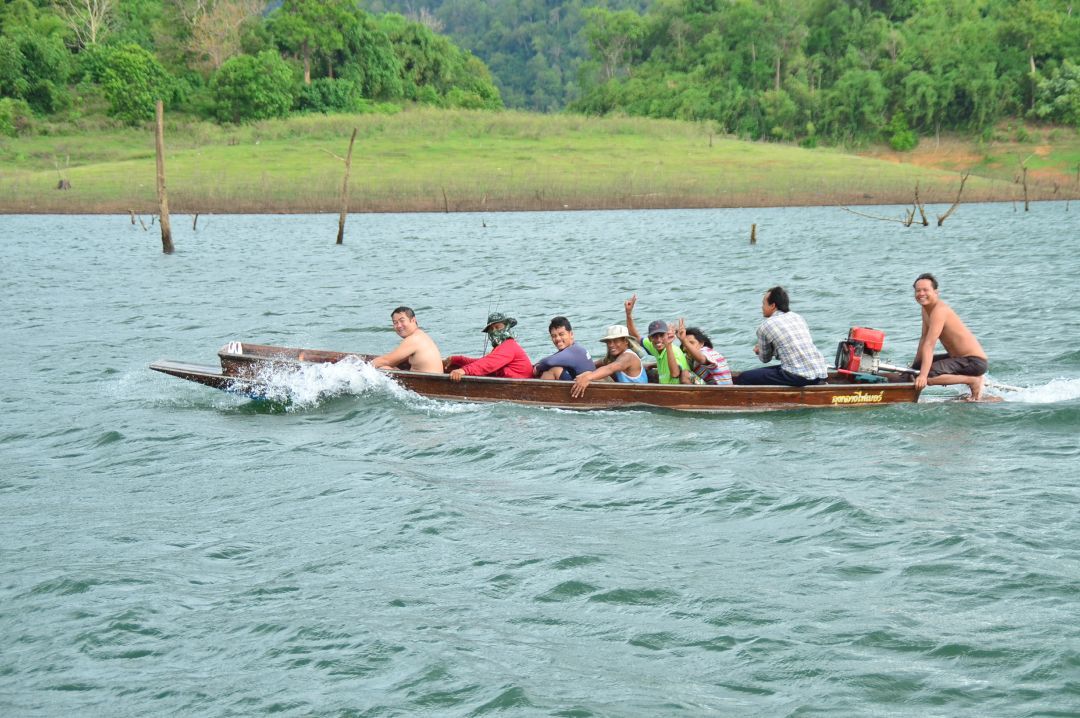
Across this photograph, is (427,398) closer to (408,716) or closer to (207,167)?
(408,716)

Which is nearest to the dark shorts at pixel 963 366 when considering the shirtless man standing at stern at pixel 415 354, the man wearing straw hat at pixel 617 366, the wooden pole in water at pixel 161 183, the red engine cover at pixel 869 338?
the red engine cover at pixel 869 338

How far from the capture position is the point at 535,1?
168000 millimetres

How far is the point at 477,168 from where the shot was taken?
73.2 m

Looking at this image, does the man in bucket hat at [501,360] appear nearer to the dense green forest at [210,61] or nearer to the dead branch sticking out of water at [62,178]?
the dead branch sticking out of water at [62,178]

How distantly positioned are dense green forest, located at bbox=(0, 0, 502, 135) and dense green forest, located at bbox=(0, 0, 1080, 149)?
0.18 metres

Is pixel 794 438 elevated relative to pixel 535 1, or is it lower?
lower

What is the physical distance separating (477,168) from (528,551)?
65.5 meters

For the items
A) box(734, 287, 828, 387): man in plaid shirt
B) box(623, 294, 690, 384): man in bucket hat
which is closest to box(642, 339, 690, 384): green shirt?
box(623, 294, 690, 384): man in bucket hat

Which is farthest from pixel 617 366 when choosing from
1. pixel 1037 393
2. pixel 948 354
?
pixel 1037 393

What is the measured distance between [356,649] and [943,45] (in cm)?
10163

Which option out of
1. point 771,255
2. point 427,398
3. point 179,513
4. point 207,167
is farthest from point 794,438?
point 207,167

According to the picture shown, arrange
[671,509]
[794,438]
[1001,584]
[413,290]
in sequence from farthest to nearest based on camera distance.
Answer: [413,290] < [794,438] < [671,509] < [1001,584]

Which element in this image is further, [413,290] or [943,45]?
[943,45]

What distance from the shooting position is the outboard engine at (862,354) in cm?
1372
